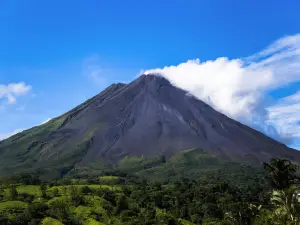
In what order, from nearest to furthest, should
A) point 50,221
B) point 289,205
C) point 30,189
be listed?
point 289,205
point 50,221
point 30,189

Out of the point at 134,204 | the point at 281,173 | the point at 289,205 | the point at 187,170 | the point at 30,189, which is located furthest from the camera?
the point at 187,170

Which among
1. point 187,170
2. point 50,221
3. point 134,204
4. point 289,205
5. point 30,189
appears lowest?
point 50,221

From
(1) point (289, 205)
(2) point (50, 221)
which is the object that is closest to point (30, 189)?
(2) point (50, 221)

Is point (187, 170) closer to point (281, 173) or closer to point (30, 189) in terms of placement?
point (30, 189)

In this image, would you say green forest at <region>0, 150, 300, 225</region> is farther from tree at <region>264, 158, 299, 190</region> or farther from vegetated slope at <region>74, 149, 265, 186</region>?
vegetated slope at <region>74, 149, 265, 186</region>

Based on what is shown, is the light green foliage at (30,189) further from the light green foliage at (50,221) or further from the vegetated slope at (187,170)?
the vegetated slope at (187,170)

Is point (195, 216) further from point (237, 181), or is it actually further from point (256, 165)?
point (256, 165)

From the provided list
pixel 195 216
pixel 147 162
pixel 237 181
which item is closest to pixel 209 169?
pixel 237 181

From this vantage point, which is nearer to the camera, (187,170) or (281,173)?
(281,173)

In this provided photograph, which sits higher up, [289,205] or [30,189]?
[30,189]
